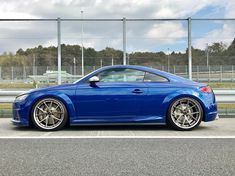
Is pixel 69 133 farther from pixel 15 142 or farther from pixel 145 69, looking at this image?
pixel 145 69

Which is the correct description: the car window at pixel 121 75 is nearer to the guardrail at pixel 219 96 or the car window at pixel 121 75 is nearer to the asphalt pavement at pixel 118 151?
the asphalt pavement at pixel 118 151

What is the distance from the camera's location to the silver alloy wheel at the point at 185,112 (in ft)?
26.8

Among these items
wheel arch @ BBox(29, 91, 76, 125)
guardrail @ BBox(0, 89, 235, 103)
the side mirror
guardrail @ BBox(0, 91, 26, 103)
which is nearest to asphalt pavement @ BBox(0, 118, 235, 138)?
wheel arch @ BBox(29, 91, 76, 125)

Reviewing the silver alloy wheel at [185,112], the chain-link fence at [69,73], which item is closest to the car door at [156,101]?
the silver alloy wheel at [185,112]

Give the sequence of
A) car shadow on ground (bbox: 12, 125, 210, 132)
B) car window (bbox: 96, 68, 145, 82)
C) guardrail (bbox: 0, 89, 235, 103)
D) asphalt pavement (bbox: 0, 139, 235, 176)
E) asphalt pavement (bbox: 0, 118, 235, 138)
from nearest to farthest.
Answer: asphalt pavement (bbox: 0, 139, 235, 176) → asphalt pavement (bbox: 0, 118, 235, 138) → car window (bbox: 96, 68, 145, 82) → car shadow on ground (bbox: 12, 125, 210, 132) → guardrail (bbox: 0, 89, 235, 103)

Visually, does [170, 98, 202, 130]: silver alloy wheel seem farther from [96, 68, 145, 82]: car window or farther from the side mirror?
the side mirror

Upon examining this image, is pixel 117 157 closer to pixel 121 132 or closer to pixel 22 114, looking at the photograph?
pixel 121 132

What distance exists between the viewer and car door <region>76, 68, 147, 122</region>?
809 centimetres

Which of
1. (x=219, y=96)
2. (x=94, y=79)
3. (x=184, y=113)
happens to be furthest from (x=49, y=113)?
(x=219, y=96)

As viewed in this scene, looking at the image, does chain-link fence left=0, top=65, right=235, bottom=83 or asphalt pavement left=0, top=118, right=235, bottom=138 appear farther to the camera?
chain-link fence left=0, top=65, right=235, bottom=83

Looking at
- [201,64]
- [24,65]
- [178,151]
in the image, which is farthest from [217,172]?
[24,65]

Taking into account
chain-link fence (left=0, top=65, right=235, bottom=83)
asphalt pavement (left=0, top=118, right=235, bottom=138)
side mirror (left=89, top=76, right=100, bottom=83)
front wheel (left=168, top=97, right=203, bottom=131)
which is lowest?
asphalt pavement (left=0, top=118, right=235, bottom=138)

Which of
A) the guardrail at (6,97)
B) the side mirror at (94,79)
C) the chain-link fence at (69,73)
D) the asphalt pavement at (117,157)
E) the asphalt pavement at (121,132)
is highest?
the chain-link fence at (69,73)

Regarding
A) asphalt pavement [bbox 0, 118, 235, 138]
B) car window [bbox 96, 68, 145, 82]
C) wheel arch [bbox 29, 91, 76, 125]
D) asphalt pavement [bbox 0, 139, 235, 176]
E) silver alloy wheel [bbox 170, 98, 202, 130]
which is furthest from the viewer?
car window [bbox 96, 68, 145, 82]
